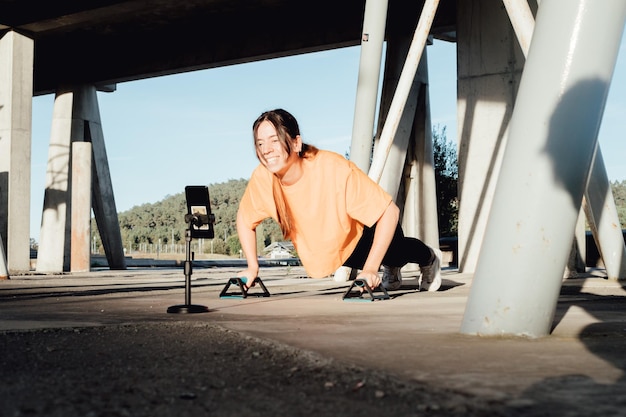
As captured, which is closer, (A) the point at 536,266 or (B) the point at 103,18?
(A) the point at 536,266

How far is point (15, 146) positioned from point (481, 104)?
11455mm

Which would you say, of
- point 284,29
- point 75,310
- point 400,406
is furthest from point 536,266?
point 284,29

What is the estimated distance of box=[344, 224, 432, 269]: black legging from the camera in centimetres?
670

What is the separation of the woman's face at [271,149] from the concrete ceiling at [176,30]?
42.3ft

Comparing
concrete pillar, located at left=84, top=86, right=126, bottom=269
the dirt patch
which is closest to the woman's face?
the dirt patch

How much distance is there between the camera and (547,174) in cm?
381

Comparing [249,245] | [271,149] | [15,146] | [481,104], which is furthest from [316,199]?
[15,146]

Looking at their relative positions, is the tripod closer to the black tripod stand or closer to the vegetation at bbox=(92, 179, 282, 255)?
the black tripod stand

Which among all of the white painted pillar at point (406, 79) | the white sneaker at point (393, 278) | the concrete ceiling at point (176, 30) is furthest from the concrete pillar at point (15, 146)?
the white sneaker at point (393, 278)

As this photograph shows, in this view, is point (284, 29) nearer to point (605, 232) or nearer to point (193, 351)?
point (605, 232)

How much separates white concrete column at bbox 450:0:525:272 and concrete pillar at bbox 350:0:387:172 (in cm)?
358

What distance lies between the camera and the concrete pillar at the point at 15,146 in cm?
1856

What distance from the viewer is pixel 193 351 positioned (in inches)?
143

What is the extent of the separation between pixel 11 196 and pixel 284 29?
804 centimetres
